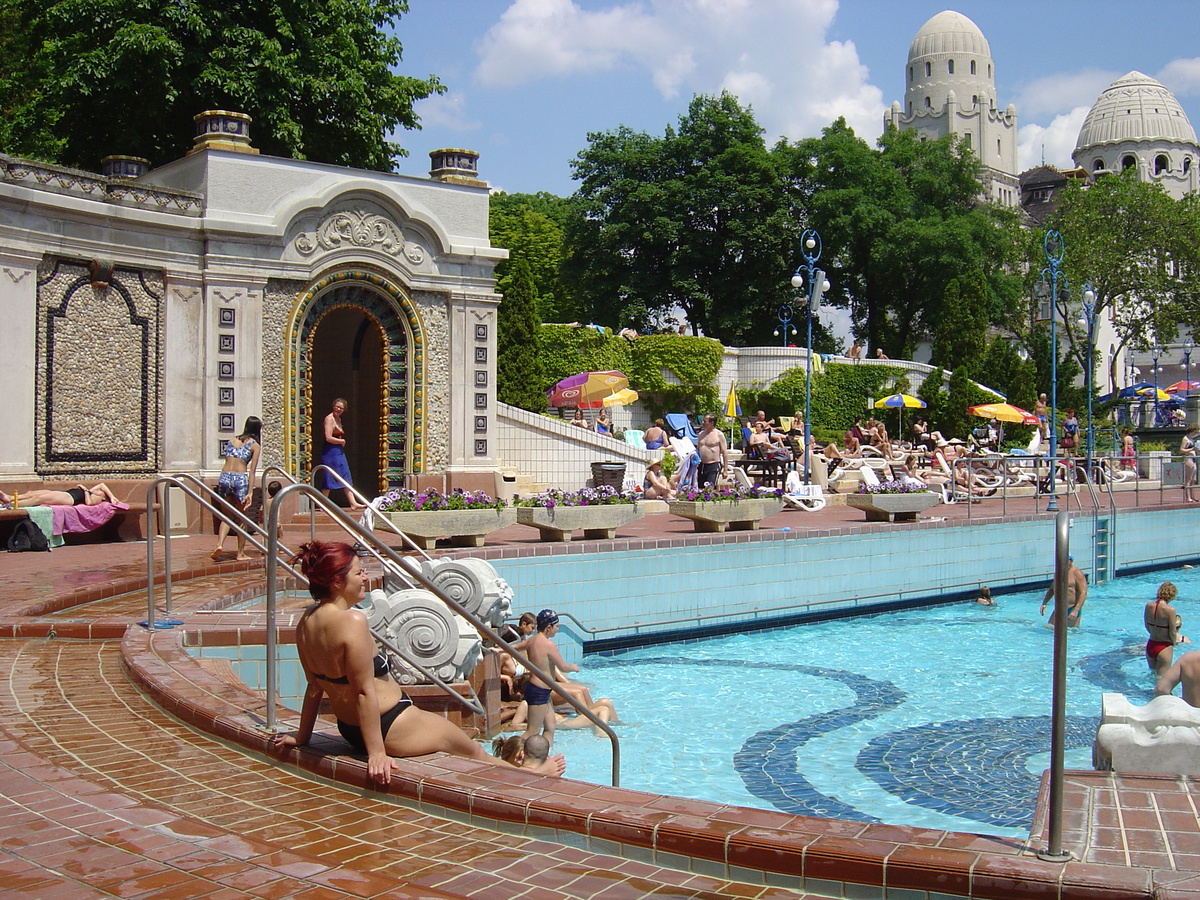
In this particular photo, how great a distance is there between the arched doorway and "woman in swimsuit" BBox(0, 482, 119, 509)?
134 inches

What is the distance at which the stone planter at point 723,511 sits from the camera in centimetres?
1566

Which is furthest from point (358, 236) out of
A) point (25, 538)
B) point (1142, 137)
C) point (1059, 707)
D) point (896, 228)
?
point (1142, 137)

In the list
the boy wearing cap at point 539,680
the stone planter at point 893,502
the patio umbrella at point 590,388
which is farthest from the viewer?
the patio umbrella at point 590,388

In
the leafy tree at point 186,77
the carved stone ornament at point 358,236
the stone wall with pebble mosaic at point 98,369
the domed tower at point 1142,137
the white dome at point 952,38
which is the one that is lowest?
the stone wall with pebble mosaic at point 98,369

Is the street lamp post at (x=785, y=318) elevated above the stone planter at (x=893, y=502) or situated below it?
above

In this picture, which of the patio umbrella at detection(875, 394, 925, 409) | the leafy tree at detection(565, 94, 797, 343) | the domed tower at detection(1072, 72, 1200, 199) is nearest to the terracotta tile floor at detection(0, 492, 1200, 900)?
the patio umbrella at detection(875, 394, 925, 409)

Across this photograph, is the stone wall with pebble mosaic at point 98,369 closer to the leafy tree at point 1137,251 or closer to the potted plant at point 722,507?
the potted plant at point 722,507

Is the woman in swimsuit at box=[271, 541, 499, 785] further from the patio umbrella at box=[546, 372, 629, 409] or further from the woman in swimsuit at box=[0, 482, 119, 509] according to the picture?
the patio umbrella at box=[546, 372, 629, 409]

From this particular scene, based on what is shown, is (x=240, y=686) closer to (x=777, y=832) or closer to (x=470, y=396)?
(x=777, y=832)

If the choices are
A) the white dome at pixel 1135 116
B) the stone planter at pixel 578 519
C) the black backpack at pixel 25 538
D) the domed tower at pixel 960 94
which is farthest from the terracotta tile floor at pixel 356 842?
the white dome at pixel 1135 116

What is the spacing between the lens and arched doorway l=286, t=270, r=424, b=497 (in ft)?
57.1

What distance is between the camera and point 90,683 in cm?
672

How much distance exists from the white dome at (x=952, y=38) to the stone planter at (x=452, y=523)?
92.3m

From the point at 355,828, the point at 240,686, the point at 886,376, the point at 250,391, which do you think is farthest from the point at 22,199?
the point at 886,376
